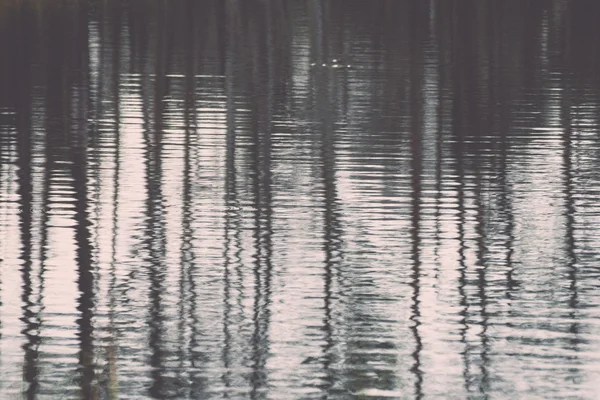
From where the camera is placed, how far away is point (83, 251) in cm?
1820

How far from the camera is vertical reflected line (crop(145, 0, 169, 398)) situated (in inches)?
539

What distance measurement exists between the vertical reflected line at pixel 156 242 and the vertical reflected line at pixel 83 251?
46cm

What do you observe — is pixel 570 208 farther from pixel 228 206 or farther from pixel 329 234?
pixel 228 206

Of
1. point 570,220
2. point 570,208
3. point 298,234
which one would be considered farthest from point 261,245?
point 570,208

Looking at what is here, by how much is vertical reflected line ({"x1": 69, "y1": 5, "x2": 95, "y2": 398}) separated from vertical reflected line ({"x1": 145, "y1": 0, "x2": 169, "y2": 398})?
463mm

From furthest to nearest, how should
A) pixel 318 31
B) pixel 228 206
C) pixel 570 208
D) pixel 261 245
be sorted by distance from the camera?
pixel 318 31 < pixel 570 208 < pixel 228 206 < pixel 261 245

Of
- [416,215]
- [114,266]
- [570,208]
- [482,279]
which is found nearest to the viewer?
[482,279]

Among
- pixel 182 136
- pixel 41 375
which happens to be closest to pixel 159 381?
pixel 41 375

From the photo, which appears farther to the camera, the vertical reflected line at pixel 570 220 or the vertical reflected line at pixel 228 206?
the vertical reflected line at pixel 570 220

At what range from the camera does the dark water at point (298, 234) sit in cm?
1372

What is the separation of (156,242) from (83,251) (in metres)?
0.85

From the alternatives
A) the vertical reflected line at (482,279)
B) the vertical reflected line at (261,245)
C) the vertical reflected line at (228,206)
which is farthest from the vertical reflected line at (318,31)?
the vertical reflected line at (482,279)

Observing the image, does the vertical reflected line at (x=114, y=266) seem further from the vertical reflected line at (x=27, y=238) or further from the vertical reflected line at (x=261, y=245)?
the vertical reflected line at (x=261, y=245)

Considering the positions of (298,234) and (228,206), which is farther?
(228,206)
